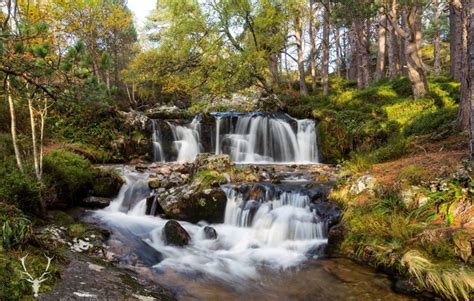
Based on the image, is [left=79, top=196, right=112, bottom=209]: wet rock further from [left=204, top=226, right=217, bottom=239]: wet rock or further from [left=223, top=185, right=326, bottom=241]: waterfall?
[left=223, top=185, right=326, bottom=241]: waterfall

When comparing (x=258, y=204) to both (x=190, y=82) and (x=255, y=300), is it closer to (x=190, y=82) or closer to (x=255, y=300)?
(x=255, y=300)

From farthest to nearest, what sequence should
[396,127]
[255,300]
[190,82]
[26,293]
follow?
[190,82] → [396,127] → [255,300] → [26,293]

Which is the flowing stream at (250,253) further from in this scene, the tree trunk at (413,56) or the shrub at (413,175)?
A: the tree trunk at (413,56)

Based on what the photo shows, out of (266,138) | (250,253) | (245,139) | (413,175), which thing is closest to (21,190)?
(250,253)

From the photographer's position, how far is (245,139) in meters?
16.3

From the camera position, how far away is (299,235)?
746 centimetres

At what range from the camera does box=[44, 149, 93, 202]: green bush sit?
27.9 feet

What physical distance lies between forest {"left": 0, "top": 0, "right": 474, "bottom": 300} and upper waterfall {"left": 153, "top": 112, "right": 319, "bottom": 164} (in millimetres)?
70

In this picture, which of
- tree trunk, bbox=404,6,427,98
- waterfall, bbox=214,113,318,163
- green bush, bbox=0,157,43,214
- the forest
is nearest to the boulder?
the forest

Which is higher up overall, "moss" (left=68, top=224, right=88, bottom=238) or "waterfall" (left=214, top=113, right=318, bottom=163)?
"waterfall" (left=214, top=113, right=318, bottom=163)

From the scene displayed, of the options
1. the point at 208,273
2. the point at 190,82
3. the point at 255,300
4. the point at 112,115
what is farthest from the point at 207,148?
the point at 255,300

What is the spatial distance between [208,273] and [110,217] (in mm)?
3371

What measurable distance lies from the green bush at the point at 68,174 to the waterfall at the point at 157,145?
5584mm

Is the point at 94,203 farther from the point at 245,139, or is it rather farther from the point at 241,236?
the point at 245,139
